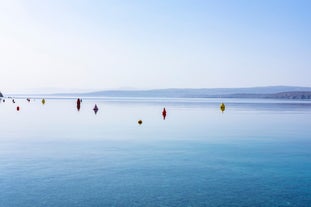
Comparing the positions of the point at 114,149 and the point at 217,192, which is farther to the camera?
the point at 114,149

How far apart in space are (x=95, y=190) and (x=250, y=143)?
1758 centimetres

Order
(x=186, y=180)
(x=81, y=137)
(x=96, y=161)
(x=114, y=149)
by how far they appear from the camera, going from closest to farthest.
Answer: (x=186, y=180), (x=96, y=161), (x=114, y=149), (x=81, y=137)

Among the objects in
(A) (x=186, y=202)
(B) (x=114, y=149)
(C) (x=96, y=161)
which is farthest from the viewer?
(B) (x=114, y=149)

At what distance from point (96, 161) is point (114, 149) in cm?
441

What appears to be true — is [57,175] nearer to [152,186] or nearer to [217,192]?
[152,186]

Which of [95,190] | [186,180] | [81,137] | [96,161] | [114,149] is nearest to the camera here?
[95,190]

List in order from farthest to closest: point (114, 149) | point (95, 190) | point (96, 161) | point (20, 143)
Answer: point (20, 143)
point (114, 149)
point (96, 161)
point (95, 190)

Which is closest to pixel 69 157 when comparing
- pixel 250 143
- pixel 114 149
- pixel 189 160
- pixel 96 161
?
pixel 96 161

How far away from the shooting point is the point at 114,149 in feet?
82.8

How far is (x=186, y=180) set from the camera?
16891 millimetres

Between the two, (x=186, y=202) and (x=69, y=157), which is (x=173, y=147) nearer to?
(x=69, y=157)

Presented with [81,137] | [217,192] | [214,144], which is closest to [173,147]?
[214,144]

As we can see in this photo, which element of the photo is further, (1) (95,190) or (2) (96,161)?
(2) (96,161)

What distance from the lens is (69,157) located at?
2195cm
